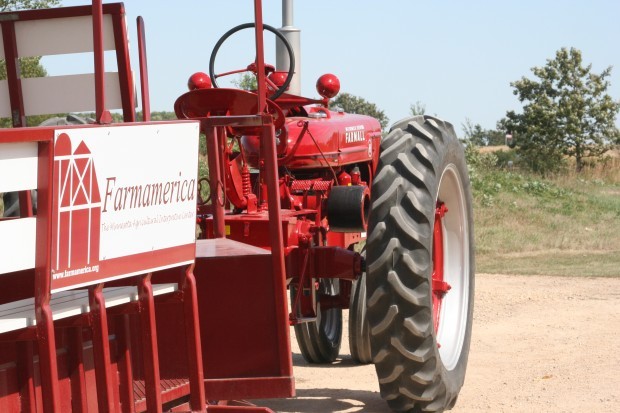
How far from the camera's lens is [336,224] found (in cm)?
601

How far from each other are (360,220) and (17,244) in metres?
3.04

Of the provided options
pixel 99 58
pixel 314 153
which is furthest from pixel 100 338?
pixel 314 153

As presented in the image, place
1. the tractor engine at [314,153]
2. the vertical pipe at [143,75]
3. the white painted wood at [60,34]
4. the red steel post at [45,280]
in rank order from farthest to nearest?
the tractor engine at [314,153], the white painted wood at [60,34], the vertical pipe at [143,75], the red steel post at [45,280]

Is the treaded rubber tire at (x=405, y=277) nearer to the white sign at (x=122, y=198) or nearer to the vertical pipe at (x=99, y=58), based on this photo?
the white sign at (x=122, y=198)

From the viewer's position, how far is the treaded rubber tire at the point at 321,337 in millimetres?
7234

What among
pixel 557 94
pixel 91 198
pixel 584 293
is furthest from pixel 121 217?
pixel 557 94

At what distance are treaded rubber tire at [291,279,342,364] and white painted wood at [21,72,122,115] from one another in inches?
112

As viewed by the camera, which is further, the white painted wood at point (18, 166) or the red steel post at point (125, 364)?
the red steel post at point (125, 364)

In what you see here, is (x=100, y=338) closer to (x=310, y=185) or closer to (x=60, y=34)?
(x=60, y=34)

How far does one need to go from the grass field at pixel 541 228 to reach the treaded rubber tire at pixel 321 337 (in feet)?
15.8

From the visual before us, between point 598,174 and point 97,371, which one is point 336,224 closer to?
point 97,371

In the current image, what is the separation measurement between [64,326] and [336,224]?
8.76ft

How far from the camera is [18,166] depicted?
3.08 meters

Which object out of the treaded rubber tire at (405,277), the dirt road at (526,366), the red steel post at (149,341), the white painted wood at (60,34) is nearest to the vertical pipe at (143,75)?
the white painted wood at (60,34)
